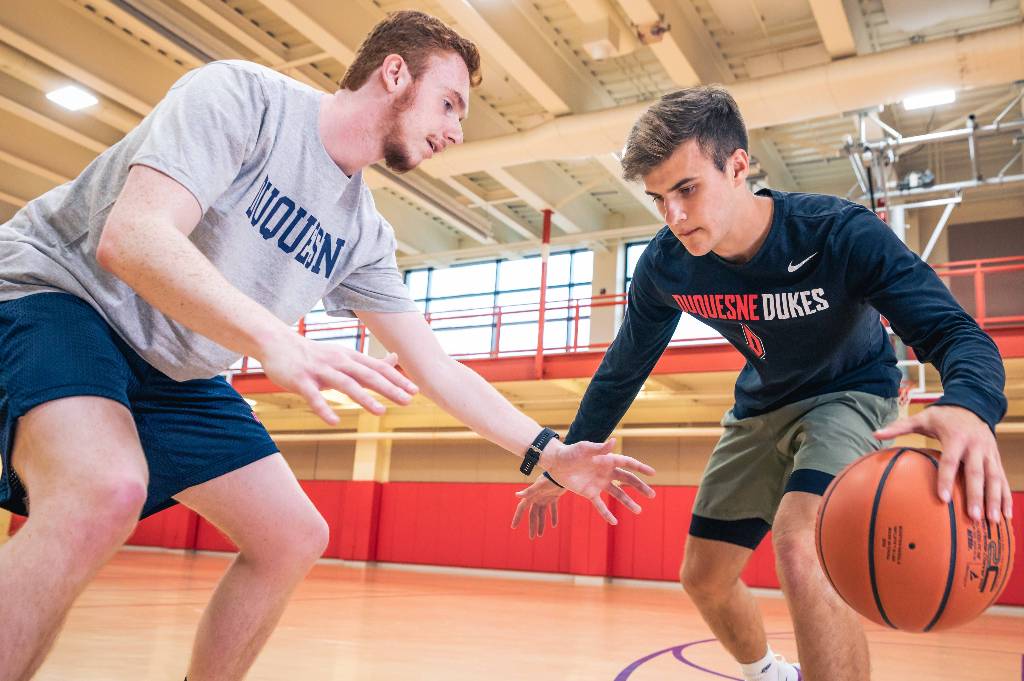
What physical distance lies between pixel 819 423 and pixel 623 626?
5223 millimetres

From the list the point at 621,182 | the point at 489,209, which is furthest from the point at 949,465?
the point at 489,209

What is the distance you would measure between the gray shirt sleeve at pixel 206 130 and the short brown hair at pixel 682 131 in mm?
1331

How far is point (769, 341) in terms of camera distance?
305 cm

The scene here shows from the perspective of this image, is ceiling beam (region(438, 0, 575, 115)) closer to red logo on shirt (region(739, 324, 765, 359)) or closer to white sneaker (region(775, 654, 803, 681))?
red logo on shirt (region(739, 324, 765, 359))

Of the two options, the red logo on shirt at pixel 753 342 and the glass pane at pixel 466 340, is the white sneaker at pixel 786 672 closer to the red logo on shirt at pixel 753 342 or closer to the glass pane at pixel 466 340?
the red logo on shirt at pixel 753 342

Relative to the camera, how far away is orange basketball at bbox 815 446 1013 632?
2.08m

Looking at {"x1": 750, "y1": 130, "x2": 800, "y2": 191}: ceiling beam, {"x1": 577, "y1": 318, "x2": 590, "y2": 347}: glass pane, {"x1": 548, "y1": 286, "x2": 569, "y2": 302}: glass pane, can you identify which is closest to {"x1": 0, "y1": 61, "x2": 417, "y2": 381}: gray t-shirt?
{"x1": 750, "y1": 130, "x2": 800, "y2": 191}: ceiling beam

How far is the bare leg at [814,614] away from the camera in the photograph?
2.49 metres

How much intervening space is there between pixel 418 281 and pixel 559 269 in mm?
3739

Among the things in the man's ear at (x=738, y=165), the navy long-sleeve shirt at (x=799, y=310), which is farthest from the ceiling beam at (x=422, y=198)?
the man's ear at (x=738, y=165)

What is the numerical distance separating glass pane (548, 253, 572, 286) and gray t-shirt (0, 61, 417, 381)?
1639cm

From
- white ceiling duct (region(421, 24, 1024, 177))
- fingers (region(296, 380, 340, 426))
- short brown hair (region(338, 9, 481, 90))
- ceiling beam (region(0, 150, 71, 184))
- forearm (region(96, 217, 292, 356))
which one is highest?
white ceiling duct (region(421, 24, 1024, 177))

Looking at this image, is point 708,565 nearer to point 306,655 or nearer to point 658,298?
point 658,298

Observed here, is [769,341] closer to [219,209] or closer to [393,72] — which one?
[393,72]
